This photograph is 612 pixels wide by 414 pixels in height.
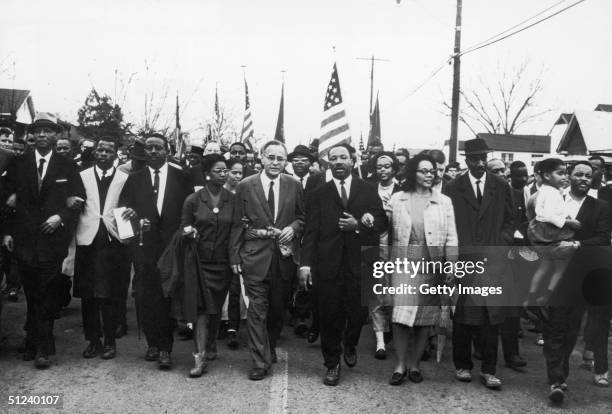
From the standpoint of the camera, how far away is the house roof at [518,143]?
6588 centimetres

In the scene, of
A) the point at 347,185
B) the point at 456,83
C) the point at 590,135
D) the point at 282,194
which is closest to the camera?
the point at 347,185

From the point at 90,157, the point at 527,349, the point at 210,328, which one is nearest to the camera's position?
the point at 210,328

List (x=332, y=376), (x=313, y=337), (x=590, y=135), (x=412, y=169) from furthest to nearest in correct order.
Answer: (x=590, y=135)
(x=313, y=337)
(x=412, y=169)
(x=332, y=376)

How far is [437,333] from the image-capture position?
6.54 m

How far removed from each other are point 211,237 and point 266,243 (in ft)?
1.75

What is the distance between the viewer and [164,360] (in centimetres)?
584

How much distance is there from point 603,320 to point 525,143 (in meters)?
71.9

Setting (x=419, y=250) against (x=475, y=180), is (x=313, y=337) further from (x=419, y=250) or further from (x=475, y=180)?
(x=475, y=180)

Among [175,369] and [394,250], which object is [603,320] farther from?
[175,369]

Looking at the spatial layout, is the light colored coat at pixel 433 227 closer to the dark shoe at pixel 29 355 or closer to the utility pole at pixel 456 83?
the dark shoe at pixel 29 355

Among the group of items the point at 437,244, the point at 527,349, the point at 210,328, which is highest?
the point at 437,244

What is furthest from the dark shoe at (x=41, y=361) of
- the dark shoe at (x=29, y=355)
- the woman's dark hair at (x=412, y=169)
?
the woman's dark hair at (x=412, y=169)

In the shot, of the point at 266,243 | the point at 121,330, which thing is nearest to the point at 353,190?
the point at 266,243

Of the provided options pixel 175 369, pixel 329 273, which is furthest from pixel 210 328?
pixel 329 273
